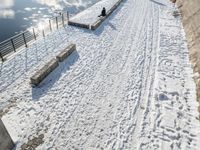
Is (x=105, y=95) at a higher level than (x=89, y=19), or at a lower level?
lower

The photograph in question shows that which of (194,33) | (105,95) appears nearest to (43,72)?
(105,95)

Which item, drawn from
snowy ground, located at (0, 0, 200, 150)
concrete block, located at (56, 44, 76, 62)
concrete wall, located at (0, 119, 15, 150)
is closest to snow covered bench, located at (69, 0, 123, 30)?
snowy ground, located at (0, 0, 200, 150)

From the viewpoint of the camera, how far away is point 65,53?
11.3 meters

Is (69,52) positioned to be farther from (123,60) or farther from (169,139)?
(169,139)

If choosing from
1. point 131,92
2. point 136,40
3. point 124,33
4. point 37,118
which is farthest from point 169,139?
point 124,33

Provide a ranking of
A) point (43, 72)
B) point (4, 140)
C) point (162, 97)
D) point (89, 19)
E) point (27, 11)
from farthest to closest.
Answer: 1. point (27, 11)
2. point (89, 19)
3. point (43, 72)
4. point (162, 97)
5. point (4, 140)

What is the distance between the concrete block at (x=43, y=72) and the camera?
912 cm

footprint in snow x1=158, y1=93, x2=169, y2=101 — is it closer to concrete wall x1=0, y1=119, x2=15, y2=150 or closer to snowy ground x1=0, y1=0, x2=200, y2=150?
snowy ground x1=0, y1=0, x2=200, y2=150

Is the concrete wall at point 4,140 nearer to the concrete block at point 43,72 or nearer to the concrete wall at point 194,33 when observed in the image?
the concrete block at point 43,72

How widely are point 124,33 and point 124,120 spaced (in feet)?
30.2

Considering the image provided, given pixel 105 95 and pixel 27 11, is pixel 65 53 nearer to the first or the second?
pixel 105 95

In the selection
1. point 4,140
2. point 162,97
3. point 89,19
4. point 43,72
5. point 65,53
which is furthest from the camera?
point 89,19

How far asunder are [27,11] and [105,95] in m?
18.7

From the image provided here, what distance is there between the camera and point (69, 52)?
38.5 ft
